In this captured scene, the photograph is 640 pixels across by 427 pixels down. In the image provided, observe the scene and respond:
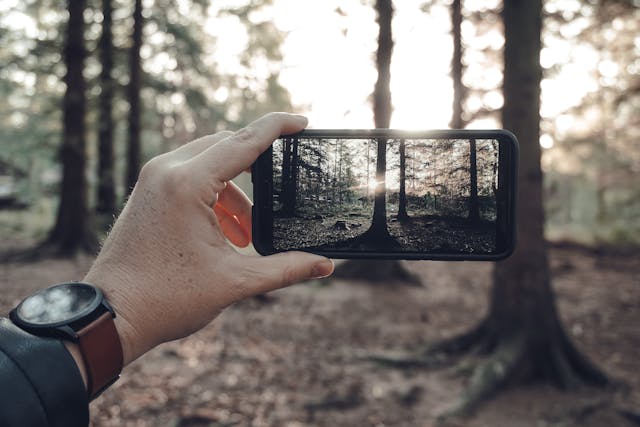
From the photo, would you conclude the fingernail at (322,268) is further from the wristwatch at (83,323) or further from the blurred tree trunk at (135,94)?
the blurred tree trunk at (135,94)

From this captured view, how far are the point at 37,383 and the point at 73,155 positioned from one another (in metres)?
12.4

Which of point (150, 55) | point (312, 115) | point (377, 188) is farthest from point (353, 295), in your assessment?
point (150, 55)

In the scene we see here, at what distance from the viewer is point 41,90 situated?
16.6m

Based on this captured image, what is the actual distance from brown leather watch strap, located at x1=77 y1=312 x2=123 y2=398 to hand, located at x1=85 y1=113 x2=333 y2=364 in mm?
103

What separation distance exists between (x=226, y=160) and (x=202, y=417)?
13.3 ft

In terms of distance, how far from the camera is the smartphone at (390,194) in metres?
2.12

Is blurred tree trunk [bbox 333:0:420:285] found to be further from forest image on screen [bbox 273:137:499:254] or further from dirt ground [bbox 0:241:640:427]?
forest image on screen [bbox 273:137:499:254]

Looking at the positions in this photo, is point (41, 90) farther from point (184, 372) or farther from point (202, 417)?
point (202, 417)

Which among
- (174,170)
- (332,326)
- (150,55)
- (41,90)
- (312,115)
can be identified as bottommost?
(332,326)

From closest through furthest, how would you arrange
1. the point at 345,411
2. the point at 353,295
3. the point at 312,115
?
1. the point at 345,411
2. the point at 353,295
3. the point at 312,115

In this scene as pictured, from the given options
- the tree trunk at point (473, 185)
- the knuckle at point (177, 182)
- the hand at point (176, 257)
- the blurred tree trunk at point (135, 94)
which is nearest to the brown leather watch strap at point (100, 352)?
the hand at point (176, 257)

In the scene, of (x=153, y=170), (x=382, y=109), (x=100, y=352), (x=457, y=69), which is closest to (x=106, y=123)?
(x=382, y=109)

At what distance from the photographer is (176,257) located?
185 centimetres

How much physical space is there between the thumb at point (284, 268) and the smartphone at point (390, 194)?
0.12 m
